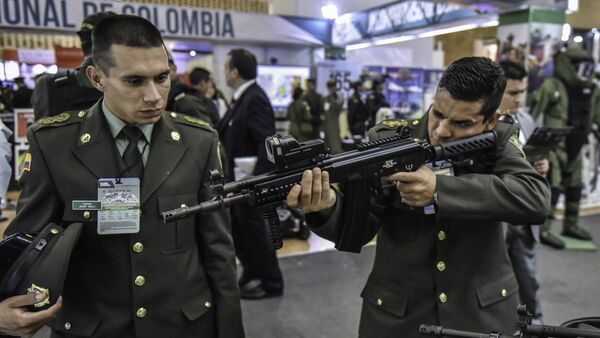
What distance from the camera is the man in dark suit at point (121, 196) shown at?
1.24 meters

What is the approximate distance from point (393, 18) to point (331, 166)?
24.5ft

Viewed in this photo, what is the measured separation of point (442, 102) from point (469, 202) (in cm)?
30

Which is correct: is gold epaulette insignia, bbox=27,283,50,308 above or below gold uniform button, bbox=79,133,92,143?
below

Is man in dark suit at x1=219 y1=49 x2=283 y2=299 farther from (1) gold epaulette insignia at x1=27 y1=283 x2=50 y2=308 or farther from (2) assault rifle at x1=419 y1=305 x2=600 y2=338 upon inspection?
(2) assault rifle at x1=419 y1=305 x2=600 y2=338

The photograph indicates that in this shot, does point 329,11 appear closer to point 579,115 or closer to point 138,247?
point 579,115

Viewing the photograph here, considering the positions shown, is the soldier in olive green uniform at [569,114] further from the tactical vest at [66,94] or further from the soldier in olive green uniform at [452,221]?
the tactical vest at [66,94]

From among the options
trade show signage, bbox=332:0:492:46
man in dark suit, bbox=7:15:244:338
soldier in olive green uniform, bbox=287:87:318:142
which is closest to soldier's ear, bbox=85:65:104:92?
man in dark suit, bbox=7:15:244:338

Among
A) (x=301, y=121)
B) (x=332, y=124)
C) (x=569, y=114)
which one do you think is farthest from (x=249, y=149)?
(x=332, y=124)

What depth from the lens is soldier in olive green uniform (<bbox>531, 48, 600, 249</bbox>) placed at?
14.7 ft

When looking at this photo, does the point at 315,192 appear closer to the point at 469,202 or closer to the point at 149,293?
the point at 469,202

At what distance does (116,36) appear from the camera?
49.8 inches

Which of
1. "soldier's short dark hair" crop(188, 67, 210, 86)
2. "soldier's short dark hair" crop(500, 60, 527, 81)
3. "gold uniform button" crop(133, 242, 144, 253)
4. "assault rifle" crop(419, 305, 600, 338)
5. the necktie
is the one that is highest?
"soldier's short dark hair" crop(188, 67, 210, 86)

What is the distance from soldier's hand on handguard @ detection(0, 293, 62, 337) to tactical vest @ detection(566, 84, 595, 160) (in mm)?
4849

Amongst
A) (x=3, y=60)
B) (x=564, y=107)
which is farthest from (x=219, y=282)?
(x=3, y=60)
